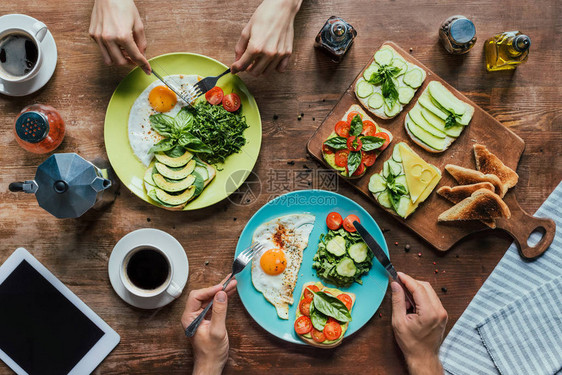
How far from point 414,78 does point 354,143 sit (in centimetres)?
58

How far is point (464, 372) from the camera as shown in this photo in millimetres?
2643

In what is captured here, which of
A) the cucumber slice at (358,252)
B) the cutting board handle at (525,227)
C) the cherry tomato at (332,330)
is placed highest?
the cutting board handle at (525,227)

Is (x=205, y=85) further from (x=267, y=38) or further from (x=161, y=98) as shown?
(x=267, y=38)

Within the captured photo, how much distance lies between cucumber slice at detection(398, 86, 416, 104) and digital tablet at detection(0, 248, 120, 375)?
236 centimetres

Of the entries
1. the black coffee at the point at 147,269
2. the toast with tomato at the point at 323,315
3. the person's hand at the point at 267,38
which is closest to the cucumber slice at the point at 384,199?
the toast with tomato at the point at 323,315

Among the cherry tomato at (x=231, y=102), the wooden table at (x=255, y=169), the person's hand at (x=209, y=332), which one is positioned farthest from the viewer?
the wooden table at (x=255, y=169)

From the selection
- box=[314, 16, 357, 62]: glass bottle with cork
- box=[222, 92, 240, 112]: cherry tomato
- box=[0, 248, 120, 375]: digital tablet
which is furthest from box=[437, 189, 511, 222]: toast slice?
box=[0, 248, 120, 375]: digital tablet

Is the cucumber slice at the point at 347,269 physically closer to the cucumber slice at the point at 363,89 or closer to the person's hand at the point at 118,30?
the cucumber slice at the point at 363,89

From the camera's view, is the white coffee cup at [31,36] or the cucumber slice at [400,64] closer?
the white coffee cup at [31,36]

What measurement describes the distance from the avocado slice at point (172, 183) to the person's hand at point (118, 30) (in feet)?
2.10

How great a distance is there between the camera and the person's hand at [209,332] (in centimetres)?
240

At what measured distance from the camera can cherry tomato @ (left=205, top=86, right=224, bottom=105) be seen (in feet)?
8.28

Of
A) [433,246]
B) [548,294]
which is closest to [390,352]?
[433,246]

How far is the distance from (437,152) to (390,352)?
4.36ft
